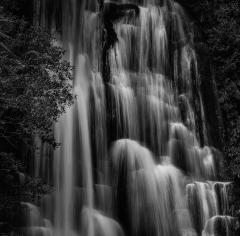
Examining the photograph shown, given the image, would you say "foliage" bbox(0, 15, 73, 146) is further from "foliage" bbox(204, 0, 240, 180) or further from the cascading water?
"foliage" bbox(204, 0, 240, 180)

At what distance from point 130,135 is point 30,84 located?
8.81m

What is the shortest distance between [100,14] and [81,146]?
9.53 meters

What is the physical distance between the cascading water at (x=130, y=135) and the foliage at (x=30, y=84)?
424cm

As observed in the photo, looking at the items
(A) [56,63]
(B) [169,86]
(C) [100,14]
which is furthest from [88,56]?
(A) [56,63]

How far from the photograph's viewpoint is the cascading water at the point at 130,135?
18328 millimetres

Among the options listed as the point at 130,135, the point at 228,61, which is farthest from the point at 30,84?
the point at 228,61

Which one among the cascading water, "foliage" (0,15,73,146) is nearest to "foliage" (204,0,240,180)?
the cascading water

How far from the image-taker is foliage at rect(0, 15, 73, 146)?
1337cm

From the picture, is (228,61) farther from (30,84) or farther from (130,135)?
(30,84)

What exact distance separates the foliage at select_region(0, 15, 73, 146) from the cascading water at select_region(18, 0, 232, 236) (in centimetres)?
424

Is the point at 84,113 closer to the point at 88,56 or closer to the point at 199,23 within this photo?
the point at 88,56

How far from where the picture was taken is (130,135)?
2164cm

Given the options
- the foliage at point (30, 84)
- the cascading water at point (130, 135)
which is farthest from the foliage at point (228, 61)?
the foliage at point (30, 84)

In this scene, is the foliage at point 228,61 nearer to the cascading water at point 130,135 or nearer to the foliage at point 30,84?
the cascading water at point 130,135
